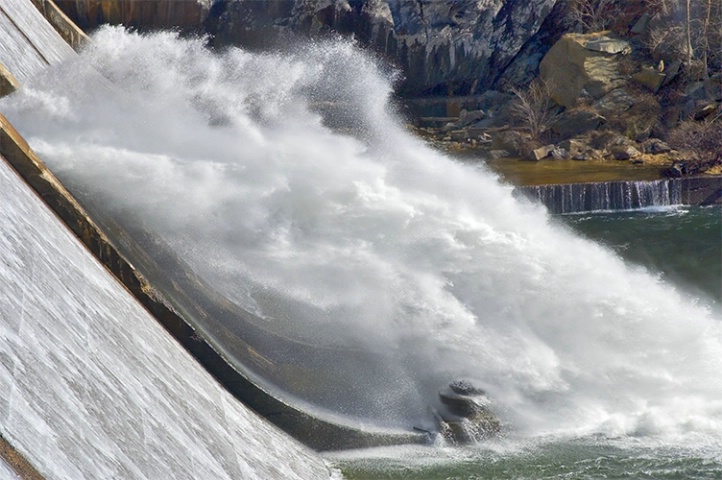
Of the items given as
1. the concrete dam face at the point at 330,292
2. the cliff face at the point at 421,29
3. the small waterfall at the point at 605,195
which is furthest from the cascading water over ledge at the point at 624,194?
the cliff face at the point at 421,29

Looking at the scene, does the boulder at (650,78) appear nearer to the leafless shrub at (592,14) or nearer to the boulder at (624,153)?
the leafless shrub at (592,14)

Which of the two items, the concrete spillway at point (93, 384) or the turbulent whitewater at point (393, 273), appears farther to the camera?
the turbulent whitewater at point (393, 273)

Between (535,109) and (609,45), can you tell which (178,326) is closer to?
(535,109)

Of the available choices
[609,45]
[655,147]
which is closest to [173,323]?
[655,147]

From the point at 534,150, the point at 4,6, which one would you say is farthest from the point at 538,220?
the point at 534,150

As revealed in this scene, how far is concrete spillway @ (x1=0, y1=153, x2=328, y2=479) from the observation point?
6180 mm

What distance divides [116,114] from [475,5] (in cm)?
2241

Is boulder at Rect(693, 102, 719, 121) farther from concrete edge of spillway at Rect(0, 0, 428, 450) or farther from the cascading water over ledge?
concrete edge of spillway at Rect(0, 0, 428, 450)

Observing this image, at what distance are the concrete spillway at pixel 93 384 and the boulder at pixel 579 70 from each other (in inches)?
934

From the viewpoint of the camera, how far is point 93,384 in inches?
285

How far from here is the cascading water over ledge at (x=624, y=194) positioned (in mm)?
24891

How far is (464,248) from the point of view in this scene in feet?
49.3

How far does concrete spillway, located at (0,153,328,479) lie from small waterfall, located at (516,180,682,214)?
15.0 metres

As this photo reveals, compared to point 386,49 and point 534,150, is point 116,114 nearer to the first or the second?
point 534,150
